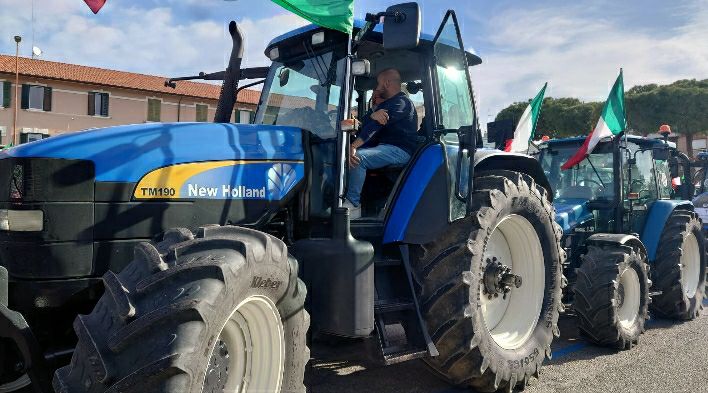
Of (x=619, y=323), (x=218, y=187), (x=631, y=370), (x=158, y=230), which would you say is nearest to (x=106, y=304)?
(x=158, y=230)

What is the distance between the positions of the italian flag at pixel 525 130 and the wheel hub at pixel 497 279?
134 inches

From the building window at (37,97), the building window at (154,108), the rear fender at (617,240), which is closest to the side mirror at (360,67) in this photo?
the rear fender at (617,240)

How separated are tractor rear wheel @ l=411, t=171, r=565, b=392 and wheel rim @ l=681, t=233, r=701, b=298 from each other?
4.36m

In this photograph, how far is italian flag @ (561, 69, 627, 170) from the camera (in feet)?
23.3

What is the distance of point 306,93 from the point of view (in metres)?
4.23

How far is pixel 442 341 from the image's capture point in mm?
3762

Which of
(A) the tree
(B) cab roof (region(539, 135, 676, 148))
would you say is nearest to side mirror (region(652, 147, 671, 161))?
(B) cab roof (region(539, 135, 676, 148))

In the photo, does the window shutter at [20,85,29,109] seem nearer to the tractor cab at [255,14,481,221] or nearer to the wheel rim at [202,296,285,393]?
the tractor cab at [255,14,481,221]

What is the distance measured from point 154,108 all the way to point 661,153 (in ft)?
113

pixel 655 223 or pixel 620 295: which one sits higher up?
pixel 655 223

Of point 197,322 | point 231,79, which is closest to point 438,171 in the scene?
point 231,79

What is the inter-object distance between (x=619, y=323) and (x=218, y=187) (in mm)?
4435

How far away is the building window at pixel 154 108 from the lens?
3750cm

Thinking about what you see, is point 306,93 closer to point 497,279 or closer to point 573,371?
point 497,279
